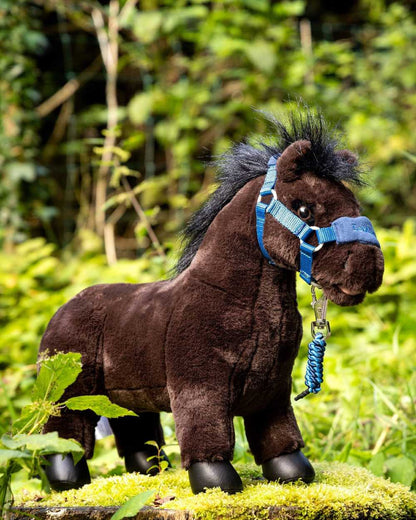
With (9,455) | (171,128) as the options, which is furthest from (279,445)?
(171,128)

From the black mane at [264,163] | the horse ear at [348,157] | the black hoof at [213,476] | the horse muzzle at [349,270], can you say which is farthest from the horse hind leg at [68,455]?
the horse ear at [348,157]

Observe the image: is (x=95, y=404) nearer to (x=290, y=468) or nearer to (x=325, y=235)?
Answer: (x=290, y=468)

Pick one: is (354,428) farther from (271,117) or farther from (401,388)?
(271,117)

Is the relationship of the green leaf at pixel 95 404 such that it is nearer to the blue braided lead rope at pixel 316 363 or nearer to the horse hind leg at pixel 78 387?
the horse hind leg at pixel 78 387

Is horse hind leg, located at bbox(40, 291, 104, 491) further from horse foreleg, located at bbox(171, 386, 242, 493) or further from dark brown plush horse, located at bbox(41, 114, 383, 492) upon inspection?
horse foreleg, located at bbox(171, 386, 242, 493)

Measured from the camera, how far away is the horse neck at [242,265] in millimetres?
1607

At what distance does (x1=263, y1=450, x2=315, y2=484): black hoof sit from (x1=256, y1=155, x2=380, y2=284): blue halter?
48 cm

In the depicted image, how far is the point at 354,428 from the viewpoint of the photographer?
2531 mm

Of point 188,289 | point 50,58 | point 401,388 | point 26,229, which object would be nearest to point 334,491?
point 188,289

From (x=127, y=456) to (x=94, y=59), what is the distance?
205 inches

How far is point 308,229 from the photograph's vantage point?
4.99 feet

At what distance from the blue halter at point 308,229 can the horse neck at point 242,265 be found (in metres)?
0.03

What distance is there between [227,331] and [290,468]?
410mm

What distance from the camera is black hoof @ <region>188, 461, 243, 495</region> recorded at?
5.02 ft
